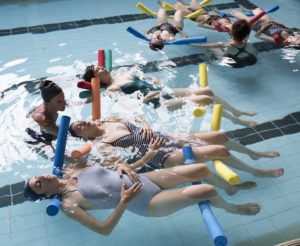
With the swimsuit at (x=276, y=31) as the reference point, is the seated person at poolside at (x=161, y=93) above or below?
below

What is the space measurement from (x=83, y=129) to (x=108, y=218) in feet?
2.67

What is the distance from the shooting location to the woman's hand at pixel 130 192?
259cm

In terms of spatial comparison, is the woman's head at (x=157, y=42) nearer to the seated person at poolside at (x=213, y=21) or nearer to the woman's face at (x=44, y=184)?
the seated person at poolside at (x=213, y=21)

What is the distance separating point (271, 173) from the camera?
11.0 feet

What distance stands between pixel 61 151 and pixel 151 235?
980mm

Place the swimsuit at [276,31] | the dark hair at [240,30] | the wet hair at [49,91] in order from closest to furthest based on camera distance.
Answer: the wet hair at [49,91], the dark hair at [240,30], the swimsuit at [276,31]

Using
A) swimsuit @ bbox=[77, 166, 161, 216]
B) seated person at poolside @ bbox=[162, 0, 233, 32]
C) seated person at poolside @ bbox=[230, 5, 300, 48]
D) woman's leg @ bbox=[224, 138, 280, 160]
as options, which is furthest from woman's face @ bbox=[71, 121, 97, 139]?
seated person at poolside @ bbox=[230, 5, 300, 48]

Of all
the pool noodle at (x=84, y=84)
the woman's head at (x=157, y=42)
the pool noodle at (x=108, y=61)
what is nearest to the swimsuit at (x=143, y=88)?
the pool noodle at (x=108, y=61)

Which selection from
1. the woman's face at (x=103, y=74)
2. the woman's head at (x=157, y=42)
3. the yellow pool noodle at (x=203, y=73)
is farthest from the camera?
the woman's head at (x=157, y=42)

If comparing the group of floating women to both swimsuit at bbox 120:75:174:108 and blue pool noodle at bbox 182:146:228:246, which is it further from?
blue pool noodle at bbox 182:146:228:246

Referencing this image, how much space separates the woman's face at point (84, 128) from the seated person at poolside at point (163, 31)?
6.52 ft

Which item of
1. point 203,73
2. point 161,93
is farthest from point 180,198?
point 161,93

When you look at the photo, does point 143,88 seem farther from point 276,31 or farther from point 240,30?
point 276,31

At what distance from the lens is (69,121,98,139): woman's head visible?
10.0 ft
